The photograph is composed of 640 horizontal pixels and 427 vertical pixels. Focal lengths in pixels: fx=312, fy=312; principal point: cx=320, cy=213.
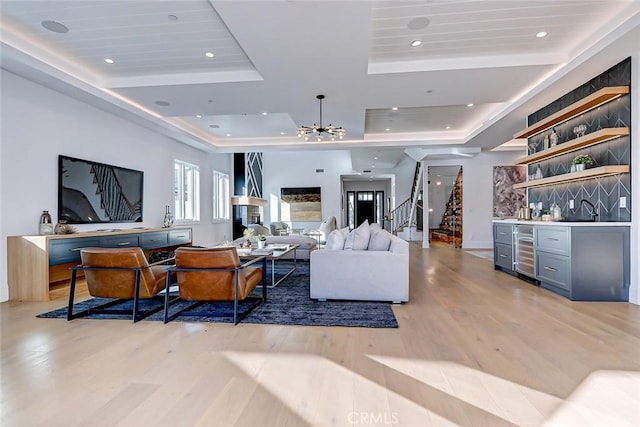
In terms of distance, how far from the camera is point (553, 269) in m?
4.18

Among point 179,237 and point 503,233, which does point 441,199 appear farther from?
point 179,237

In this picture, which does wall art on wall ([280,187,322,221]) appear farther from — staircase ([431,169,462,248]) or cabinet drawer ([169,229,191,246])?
cabinet drawer ([169,229,191,246])

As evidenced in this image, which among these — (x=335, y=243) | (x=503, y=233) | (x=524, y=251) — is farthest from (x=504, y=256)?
(x=335, y=243)

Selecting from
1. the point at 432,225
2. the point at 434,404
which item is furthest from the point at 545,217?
the point at 432,225

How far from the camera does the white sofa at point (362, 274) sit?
3639mm

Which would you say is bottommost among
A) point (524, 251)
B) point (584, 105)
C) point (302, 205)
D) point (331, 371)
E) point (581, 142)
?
point (331, 371)

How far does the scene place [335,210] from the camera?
12906mm

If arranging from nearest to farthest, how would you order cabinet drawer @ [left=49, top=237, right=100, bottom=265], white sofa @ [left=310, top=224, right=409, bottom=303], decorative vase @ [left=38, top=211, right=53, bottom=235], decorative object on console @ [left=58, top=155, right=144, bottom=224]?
white sofa @ [left=310, top=224, right=409, bottom=303], cabinet drawer @ [left=49, top=237, right=100, bottom=265], decorative vase @ [left=38, top=211, right=53, bottom=235], decorative object on console @ [left=58, top=155, right=144, bottom=224]

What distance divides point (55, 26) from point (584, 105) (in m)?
6.38

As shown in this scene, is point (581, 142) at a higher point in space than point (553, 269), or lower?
higher

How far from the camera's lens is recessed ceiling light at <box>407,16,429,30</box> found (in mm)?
3186

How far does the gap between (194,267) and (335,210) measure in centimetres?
1002

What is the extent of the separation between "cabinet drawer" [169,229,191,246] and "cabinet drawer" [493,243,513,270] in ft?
21.2

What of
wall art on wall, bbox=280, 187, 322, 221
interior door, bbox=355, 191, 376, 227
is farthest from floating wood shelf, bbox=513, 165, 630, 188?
interior door, bbox=355, 191, 376, 227
